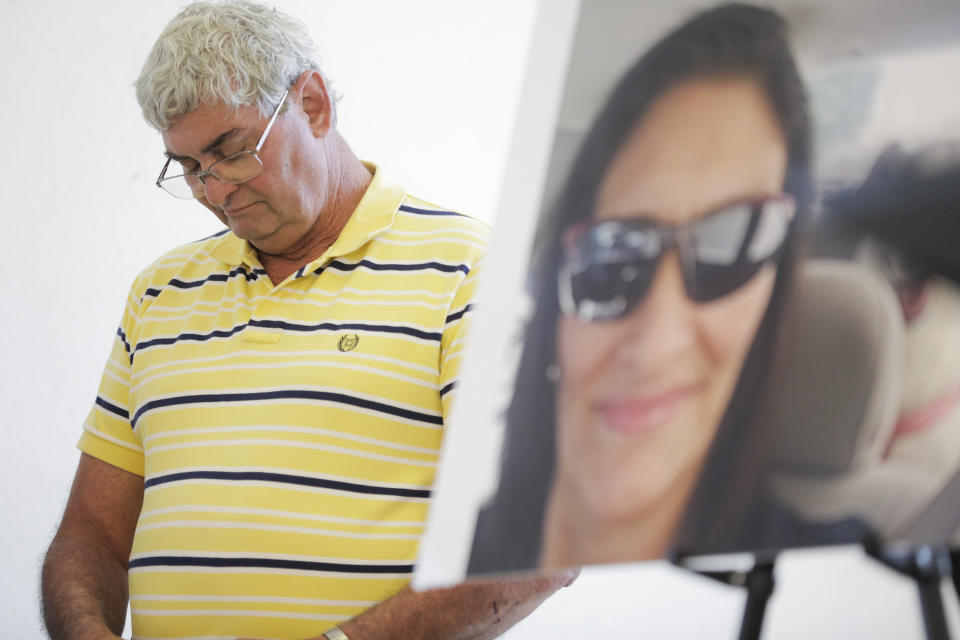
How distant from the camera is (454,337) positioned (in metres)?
1.00

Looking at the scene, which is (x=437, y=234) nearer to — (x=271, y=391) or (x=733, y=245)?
(x=271, y=391)

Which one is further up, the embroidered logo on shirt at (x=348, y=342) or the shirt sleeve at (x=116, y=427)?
the embroidered logo on shirt at (x=348, y=342)

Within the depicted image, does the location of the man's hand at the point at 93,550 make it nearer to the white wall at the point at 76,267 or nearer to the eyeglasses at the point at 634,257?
the white wall at the point at 76,267

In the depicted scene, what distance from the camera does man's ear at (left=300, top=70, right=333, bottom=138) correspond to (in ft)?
3.81

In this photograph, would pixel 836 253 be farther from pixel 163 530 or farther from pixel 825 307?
pixel 163 530

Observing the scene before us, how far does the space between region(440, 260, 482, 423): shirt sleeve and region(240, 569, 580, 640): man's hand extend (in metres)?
0.17

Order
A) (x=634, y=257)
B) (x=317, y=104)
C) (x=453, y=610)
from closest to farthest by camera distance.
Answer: (x=634, y=257)
(x=453, y=610)
(x=317, y=104)

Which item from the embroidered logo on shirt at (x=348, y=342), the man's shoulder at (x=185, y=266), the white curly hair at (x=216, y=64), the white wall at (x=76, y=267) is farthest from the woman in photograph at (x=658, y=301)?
the white wall at (x=76, y=267)

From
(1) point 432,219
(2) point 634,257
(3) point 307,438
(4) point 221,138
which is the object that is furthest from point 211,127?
(2) point 634,257

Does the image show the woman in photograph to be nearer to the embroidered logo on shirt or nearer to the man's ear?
the embroidered logo on shirt

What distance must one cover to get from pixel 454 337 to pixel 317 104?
36cm

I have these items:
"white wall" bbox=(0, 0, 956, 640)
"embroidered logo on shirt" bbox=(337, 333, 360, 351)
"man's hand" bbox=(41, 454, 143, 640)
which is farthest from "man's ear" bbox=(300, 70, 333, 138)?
"white wall" bbox=(0, 0, 956, 640)

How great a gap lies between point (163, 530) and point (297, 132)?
0.46 m

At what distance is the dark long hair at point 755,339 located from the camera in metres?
0.47
